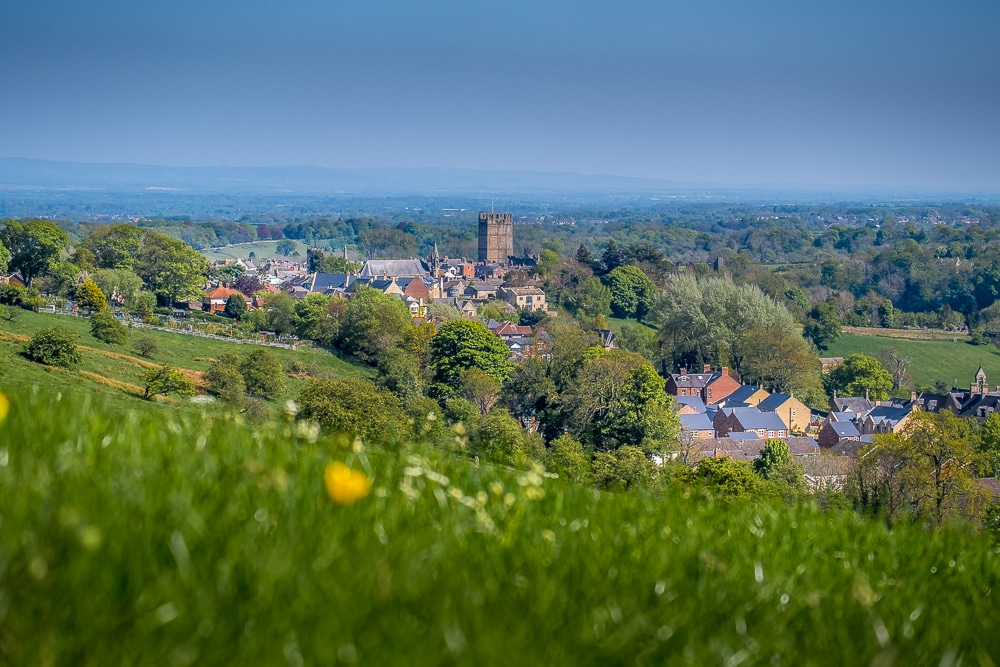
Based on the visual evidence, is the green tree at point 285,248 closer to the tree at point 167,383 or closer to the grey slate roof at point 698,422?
the grey slate roof at point 698,422

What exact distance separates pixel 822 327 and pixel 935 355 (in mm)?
7482

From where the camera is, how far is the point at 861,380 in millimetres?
61469

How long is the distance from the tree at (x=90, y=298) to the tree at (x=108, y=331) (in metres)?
8.25

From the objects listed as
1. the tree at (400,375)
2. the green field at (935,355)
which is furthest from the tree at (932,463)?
the green field at (935,355)

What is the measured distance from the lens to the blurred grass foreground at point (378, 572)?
8.67 feet

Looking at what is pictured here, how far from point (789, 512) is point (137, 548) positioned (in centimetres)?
362

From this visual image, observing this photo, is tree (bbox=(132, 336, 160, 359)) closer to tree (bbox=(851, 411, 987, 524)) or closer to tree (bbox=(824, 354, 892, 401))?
tree (bbox=(851, 411, 987, 524))

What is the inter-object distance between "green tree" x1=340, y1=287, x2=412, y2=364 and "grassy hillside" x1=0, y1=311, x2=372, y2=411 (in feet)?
5.46

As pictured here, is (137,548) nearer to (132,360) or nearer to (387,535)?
(387,535)

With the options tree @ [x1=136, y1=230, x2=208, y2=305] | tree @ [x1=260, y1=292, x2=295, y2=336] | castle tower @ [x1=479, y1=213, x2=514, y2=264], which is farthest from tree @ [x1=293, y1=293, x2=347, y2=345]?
castle tower @ [x1=479, y1=213, x2=514, y2=264]

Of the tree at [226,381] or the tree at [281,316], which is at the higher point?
the tree at [226,381]

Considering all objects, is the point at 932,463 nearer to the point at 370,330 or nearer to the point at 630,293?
the point at 370,330

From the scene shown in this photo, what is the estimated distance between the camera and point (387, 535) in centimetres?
343

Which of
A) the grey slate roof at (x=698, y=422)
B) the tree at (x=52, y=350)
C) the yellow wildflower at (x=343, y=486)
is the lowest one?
the grey slate roof at (x=698, y=422)
